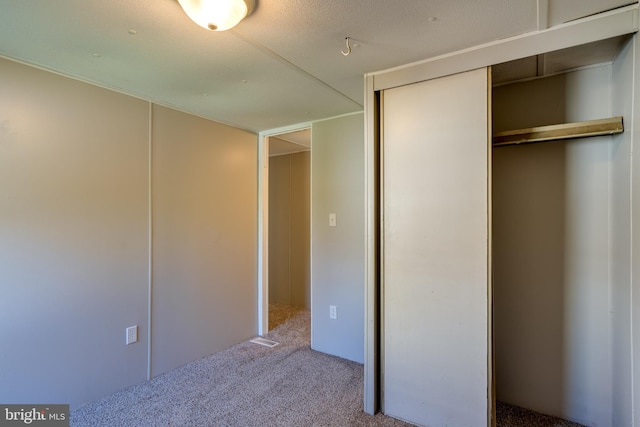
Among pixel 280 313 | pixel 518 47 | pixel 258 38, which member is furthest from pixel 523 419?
pixel 280 313

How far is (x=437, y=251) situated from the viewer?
1.82 metres

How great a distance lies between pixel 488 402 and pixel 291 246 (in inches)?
122

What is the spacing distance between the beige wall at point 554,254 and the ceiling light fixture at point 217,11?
1.73 meters

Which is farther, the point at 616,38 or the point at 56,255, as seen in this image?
the point at 56,255

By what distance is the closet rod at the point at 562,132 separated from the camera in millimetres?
1624

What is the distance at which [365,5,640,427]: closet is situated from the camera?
1.67 metres

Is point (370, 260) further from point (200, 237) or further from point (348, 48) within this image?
point (200, 237)

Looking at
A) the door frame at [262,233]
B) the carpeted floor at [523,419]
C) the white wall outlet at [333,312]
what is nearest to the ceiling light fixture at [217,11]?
the door frame at [262,233]

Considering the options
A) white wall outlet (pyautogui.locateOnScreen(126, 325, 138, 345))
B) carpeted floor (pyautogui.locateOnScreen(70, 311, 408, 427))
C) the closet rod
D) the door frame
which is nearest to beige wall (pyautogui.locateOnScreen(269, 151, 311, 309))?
the door frame

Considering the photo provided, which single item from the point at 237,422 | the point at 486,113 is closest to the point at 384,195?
the point at 486,113

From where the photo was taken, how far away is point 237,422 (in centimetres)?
190

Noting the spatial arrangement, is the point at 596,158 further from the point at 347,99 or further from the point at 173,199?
the point at 173,199

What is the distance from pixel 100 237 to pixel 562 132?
295 centimetres

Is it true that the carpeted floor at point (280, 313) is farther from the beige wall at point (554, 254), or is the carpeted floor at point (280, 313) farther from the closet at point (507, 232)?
the beige wall at point (554, 254)
